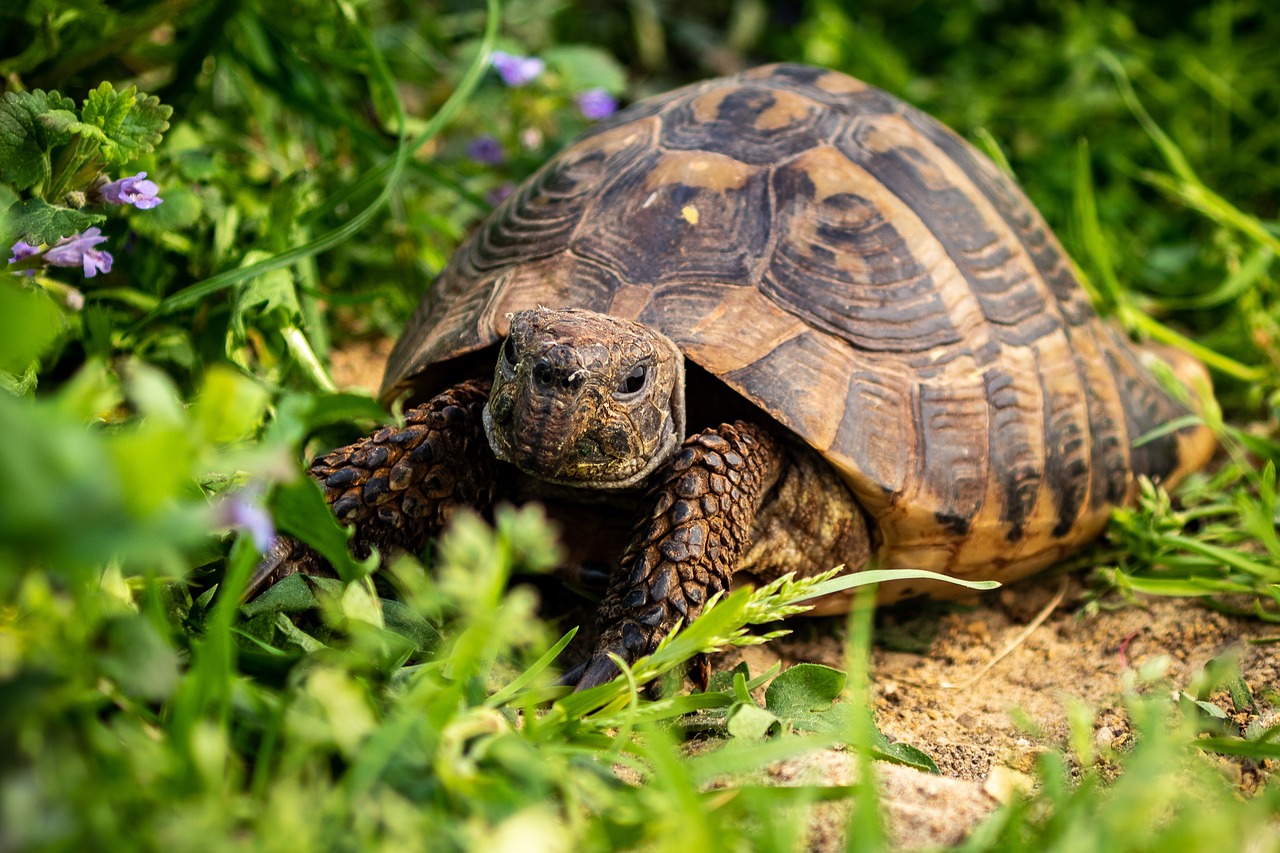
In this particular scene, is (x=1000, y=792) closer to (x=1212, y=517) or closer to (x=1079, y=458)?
(x=1079, y=458)

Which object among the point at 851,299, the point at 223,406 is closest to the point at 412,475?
the point at 851,299

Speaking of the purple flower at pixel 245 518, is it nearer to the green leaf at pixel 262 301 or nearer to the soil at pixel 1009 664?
the soil at pixel 1009 664

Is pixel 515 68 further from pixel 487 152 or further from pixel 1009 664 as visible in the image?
pixel 1009 664

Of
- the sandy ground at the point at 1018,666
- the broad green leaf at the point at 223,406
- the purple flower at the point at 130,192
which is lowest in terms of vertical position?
the sandy ground at the point at 1018,666

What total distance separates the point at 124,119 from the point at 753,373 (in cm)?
146

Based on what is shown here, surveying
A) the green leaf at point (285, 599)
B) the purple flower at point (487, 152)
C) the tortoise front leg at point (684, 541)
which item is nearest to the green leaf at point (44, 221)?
the green leaf at point (285, 599)

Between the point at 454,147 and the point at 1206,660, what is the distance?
347 cm

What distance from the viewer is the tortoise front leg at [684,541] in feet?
7.34

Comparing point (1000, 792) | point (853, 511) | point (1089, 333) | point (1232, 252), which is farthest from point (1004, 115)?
point (1000, 792)

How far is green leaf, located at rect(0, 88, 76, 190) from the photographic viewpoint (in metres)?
2.18

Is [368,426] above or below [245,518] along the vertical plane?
below

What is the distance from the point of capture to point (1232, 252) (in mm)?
3936

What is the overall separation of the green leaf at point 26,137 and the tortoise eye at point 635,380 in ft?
4.01

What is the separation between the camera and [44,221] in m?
2.16
